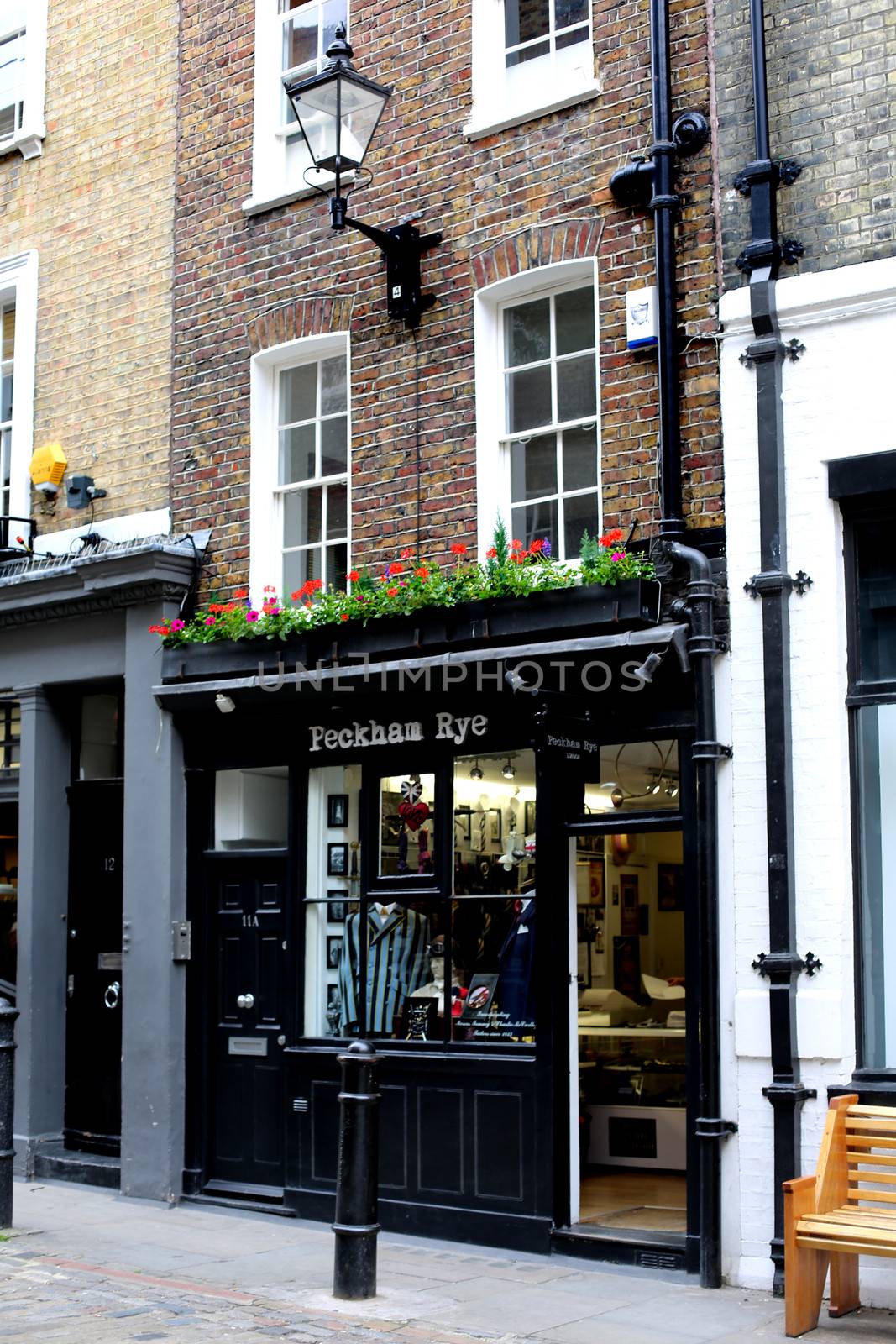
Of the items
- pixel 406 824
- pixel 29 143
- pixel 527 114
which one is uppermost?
pixel 29 143

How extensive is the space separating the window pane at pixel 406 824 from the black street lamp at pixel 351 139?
3093mm

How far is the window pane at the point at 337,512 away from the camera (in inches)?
426

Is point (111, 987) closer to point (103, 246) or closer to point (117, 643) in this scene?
point (117, 643)

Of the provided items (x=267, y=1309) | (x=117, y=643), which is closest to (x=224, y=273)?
(x=117, y=643)

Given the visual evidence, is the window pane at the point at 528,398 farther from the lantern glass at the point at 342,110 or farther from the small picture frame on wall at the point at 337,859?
the small picture frame on wall at the point at 337,859

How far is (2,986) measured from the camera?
1236 centimetres

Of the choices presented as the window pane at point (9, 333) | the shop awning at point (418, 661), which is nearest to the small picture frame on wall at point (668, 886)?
the shop awning at point (418, 661)

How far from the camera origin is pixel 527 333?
10.1 meters

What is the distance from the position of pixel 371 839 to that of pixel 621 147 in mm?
4692

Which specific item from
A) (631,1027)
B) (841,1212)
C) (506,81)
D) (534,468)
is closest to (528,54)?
(506,81)

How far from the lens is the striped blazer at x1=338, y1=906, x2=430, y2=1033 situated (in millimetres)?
10055

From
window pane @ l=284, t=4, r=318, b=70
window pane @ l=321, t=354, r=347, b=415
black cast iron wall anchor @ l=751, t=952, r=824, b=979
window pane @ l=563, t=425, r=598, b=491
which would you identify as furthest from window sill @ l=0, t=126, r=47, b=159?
black cast iron wall anchor @ l=751, t=952, r=824, b=979

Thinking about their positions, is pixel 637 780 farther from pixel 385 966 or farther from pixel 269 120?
pixel 269 120

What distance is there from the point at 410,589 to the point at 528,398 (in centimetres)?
150
